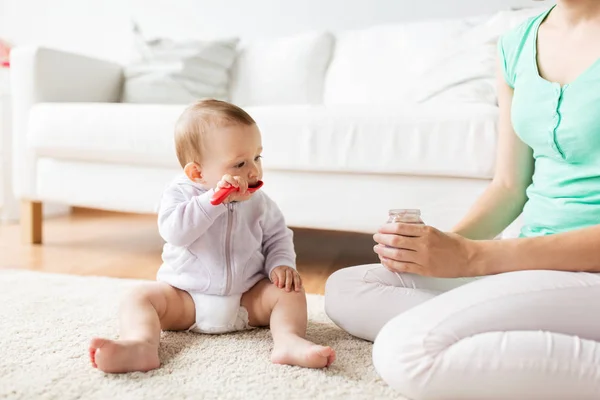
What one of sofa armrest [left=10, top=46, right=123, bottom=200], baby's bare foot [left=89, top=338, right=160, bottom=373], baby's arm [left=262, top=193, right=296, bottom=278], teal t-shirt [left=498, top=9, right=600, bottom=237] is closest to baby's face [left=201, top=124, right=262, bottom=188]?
baby's arm [left=262, top=193, right=296, bottom=278]

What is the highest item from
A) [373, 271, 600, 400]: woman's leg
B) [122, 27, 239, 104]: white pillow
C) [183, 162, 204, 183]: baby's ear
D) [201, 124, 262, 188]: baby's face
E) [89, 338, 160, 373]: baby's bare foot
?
[122, 27, 239, 104]: white pillow

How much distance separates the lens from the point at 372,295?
108 centimetres

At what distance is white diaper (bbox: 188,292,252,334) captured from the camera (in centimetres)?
113

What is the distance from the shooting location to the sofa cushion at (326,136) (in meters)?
1.52

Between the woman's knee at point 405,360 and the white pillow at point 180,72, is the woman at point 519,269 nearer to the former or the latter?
the woman's knee at point 405,360

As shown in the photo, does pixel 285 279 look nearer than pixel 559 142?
No

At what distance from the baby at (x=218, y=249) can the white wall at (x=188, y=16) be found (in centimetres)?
163

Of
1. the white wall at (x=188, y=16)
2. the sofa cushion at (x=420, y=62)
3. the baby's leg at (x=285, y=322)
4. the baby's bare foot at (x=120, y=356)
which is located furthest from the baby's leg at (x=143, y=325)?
the white wall at (x=188, y=16)

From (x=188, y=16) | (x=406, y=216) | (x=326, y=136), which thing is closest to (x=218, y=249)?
(x=406, y=216)

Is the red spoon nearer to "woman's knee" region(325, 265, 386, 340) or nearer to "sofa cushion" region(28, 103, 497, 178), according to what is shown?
"woman's knee" region(325, 265, 386, 340)

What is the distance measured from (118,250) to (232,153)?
116 centimetres

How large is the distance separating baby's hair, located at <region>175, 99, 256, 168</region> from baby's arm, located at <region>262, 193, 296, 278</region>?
166 mm

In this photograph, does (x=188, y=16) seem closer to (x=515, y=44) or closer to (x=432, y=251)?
(x=515, y=44)

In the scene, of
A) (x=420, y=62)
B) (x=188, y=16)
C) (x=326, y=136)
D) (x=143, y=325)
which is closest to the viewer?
(x=143, y=325)
